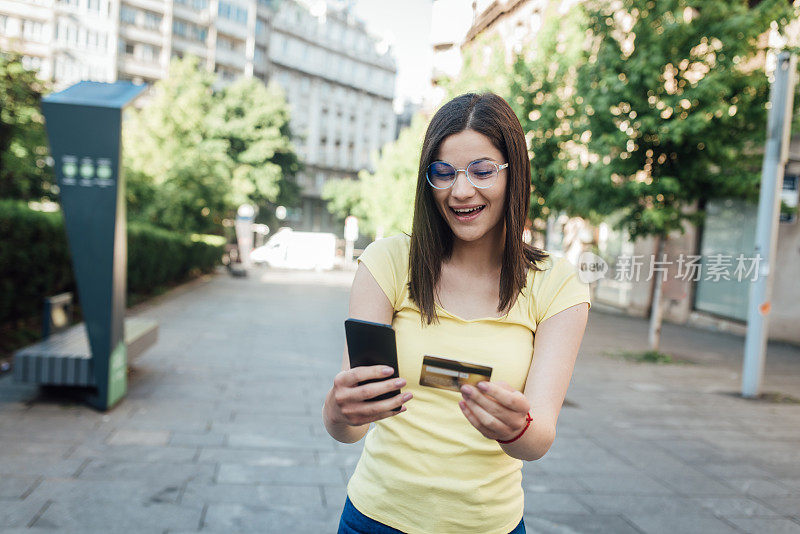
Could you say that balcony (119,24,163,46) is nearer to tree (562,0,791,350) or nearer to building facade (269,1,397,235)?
building facade (269,1,397,235)

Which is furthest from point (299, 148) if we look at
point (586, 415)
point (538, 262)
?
point (538, 262)

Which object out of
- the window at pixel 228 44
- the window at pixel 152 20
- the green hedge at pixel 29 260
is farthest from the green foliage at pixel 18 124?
the window at pixel 228 44

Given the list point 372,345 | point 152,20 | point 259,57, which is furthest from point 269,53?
point 372,345

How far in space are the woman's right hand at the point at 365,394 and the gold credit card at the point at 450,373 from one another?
0.07 meters

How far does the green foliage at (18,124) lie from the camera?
1049 cm

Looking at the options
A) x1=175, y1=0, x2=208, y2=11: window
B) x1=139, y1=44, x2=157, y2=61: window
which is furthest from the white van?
x1=175, y1=0, x2=208, y2=11: window

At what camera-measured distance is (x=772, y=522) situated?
13.2 feet

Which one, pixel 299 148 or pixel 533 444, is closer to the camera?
pixel 533 444

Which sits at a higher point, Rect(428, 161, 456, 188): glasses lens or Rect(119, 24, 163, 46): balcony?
Rect(119, 24, 163, 46): balcony

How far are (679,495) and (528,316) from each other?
347 cm

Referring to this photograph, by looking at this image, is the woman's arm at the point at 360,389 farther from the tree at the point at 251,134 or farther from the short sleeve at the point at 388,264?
the tree at the point at 251,134

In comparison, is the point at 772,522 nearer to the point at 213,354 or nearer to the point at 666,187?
the point at 666,187

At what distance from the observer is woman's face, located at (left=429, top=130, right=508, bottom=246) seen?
5.21ft

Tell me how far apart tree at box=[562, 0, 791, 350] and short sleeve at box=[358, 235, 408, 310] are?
8472 mm
